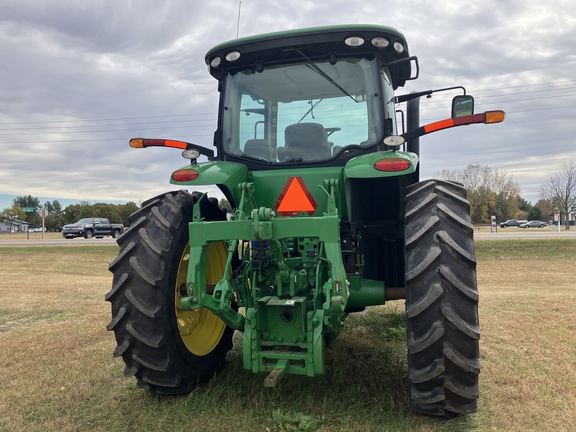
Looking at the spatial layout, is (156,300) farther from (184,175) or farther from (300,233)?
(300,233)

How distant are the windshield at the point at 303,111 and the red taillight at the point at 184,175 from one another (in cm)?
62

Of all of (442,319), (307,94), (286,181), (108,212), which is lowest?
(442,319)

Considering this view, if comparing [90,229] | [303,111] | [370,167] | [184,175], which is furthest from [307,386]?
[90,229]

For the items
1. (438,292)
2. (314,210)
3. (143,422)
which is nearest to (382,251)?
(314,210)

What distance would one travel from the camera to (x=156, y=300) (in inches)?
127

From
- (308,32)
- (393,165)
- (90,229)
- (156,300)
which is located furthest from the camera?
(90,229)

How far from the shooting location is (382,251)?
4621mm

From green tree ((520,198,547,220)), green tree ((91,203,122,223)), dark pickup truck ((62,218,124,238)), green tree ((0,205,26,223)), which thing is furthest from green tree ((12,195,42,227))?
green tree ((520,198,547,220))

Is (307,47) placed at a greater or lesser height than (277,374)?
greater

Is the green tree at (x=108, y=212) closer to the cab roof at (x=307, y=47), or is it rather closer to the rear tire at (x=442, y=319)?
the cab roof at (x=307, y=47)

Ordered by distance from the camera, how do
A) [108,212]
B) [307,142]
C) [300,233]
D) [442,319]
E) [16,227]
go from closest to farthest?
[442,319] < [300,233] < [307,142] < [108,212] < [16,227]

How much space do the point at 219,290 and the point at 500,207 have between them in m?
67.4

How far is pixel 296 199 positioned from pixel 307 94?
1.04m

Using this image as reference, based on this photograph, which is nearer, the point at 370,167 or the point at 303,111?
the point at 370,167
